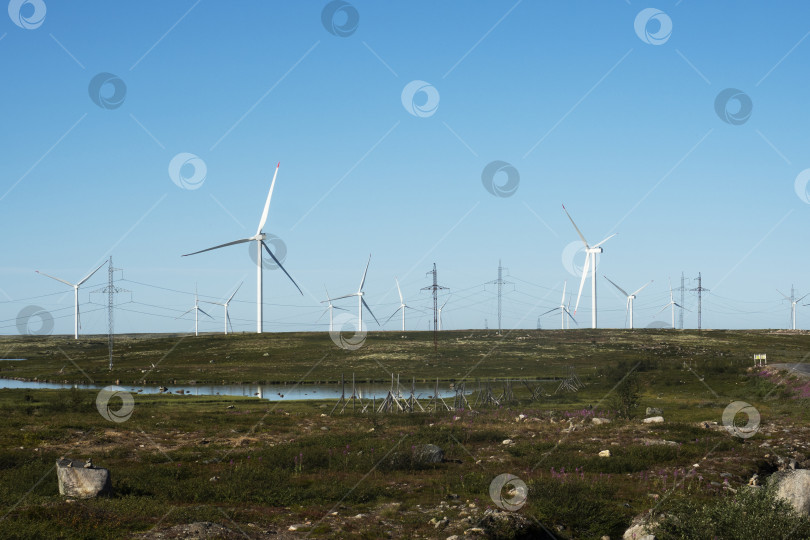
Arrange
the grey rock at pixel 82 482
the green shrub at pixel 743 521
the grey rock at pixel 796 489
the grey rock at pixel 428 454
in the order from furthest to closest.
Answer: the grey rock at pixel 428 454, the grey rock at pixel 82 482, the grey rock at pixel 796 489, the green shrub at pixel 743 521

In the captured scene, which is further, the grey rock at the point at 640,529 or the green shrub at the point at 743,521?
the grey rock at the point at 640,529

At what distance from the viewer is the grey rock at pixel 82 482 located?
58.5ft

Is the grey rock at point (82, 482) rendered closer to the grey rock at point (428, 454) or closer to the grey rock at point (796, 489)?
the grey rock at point (428, 454)

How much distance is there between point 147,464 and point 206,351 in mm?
94439

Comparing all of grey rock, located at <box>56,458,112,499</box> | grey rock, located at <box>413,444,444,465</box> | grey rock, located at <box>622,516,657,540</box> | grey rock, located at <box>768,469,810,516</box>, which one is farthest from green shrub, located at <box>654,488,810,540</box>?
grey rock, located at <box>56,458,112,499</box>

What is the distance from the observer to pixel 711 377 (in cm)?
5772

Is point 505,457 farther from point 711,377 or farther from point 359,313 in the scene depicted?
point 359,313

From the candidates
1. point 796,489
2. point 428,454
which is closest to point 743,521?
point 796,489

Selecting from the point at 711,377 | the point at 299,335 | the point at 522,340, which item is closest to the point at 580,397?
the point at 711,377

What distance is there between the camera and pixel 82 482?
18.0m

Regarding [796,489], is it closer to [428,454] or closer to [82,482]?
[428,454]

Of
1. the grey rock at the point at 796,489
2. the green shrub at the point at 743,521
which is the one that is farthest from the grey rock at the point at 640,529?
the grey rock at the point at 796,489

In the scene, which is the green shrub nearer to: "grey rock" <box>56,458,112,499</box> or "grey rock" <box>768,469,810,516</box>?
"grey rock" <box>768,469,810,516</box>

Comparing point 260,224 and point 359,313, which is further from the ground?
point 260,224
